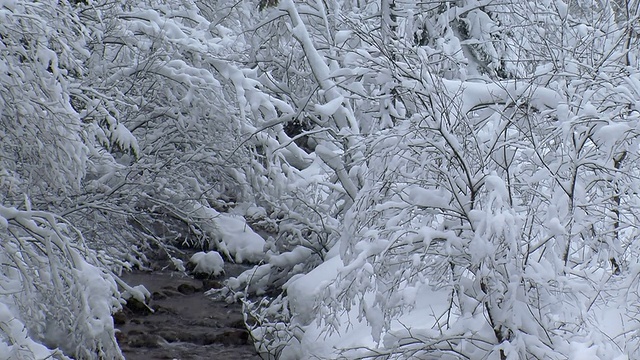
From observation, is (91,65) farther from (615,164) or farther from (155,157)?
(615,164)

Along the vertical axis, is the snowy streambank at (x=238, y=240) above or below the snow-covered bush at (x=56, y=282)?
below

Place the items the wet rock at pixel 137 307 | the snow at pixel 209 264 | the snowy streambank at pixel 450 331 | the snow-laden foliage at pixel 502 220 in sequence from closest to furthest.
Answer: the snowy streambank at pixel 450 331
the snow-laden foliage at pixel 502 220
the wet rock at pixel 137 307
the snow at pixel 209 264

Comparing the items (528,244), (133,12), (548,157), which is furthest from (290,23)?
(528,244)

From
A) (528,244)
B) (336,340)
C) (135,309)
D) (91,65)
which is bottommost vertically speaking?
(135,309)

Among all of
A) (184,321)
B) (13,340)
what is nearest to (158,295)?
(184,321)

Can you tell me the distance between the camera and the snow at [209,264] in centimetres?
1285

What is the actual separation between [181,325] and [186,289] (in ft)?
4.21

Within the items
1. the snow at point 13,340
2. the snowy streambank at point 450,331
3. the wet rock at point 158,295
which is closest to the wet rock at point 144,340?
the wet rock at point 158,295

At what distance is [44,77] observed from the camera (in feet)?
22.2

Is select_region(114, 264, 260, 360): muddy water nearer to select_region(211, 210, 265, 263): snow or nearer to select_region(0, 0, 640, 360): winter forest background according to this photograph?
select_region(211, 210, 265, 263): snow

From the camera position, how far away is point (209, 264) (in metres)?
12.9

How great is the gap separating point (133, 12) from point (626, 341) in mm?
7101

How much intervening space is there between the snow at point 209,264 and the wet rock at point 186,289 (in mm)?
551

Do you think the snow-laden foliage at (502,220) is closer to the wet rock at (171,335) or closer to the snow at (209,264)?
the wet rock at (171,335)
